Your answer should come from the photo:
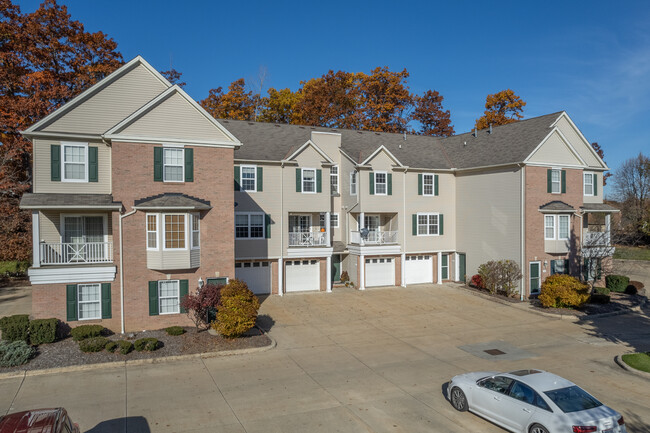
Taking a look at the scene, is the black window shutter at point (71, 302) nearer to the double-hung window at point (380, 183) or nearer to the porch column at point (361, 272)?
the porch column at point (361, 272)

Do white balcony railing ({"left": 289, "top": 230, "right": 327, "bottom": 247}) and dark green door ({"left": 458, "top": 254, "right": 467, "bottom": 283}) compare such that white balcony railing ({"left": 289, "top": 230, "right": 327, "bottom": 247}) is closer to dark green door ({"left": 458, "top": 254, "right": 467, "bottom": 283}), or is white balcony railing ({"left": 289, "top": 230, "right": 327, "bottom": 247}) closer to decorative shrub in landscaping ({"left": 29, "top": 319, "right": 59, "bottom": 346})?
dark green door ({"left": 458, "top": 254, "right": 467, "bottom": 283})

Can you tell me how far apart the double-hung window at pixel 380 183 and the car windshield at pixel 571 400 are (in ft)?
69.8

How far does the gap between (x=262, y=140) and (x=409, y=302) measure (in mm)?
14392

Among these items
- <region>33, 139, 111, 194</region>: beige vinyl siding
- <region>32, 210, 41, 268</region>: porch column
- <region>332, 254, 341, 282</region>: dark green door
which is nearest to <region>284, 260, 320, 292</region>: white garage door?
<region>332, 254, 341, 282</region>: dark green door

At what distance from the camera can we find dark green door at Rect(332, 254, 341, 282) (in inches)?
1264

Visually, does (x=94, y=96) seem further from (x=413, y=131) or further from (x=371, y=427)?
(x=413, y=131)

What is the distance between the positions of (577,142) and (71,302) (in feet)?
112

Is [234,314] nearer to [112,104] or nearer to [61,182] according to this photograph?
[61,182]

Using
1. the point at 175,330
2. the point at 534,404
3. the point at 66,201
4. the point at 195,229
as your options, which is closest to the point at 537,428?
the point at 534,404

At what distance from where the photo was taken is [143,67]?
22078mm

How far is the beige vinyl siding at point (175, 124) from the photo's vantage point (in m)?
20.7

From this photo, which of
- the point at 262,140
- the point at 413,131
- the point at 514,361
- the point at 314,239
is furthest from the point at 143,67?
the point at 413,131

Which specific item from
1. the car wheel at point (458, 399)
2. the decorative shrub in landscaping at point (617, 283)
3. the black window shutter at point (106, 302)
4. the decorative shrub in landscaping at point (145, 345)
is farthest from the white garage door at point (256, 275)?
the decorative shrub in landscaping at point (617, 283)

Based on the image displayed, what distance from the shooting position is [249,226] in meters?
28.2
